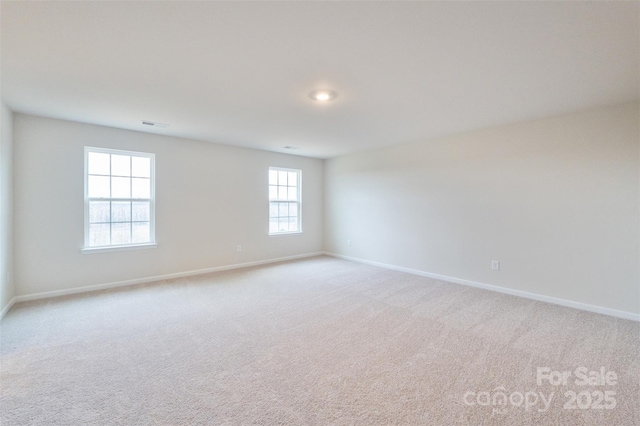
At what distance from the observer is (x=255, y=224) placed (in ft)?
18.7

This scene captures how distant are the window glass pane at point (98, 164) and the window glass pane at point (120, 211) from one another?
49 cm

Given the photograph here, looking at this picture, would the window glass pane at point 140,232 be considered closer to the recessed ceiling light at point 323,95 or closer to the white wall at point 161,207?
the white wall at point 161,207

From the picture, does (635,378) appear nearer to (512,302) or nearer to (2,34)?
(512,302)

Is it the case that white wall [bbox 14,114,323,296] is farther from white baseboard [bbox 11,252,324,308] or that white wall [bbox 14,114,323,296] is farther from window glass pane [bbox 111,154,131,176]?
window glass pane [bbox 111,154,131,176]

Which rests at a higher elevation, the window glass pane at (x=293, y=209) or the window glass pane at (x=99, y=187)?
the window glass pane at (x=99, y=187)

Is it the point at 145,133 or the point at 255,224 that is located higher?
the point at 145,133

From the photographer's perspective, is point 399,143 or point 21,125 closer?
point 21,125

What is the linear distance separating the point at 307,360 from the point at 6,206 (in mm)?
3926

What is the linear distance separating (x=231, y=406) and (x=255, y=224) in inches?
163

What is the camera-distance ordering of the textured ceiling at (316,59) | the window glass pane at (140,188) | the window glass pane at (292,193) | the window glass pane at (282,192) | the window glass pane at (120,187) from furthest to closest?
1. the window glass pane at (292,193)
2. the window glass pane at (282,192)
3. the window glass pane at (140,188)
4. the window glass pane at (120,187)
5. the textured ceiling at (316,59)

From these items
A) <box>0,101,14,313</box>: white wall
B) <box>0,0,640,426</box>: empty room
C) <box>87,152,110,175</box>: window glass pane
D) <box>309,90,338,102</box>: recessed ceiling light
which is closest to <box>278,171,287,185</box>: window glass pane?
<box>0,0,640,426</box>: empty room

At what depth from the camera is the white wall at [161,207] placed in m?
3.58

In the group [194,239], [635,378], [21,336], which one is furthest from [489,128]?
[21,336]

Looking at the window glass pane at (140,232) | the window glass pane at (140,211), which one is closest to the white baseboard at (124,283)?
the window glass pane at (140,232)
